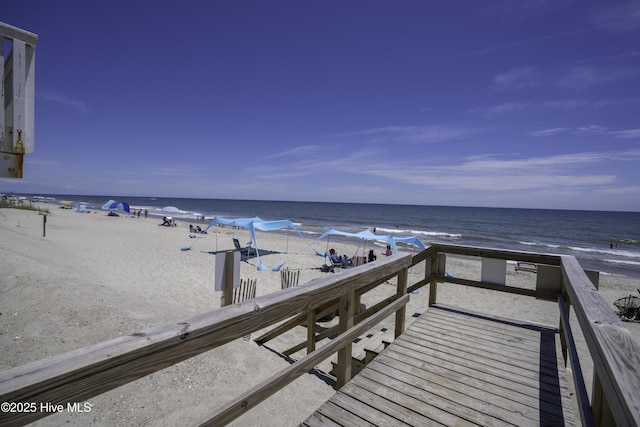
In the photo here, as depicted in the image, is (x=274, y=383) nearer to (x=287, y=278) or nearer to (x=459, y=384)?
(x=459, y=384)

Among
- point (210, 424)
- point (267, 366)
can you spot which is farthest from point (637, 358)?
point (267, 366)

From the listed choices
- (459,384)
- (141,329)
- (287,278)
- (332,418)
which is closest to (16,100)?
(332,418)

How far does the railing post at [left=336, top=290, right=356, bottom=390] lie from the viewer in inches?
97.3

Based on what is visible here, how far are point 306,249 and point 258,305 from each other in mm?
18018

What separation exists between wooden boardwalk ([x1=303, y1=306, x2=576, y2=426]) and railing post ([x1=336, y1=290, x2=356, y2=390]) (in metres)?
0.09

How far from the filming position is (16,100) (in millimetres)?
1922

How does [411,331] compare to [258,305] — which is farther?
[411,331]

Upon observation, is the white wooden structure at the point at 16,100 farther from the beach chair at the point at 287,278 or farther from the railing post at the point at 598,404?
the beach chair at the point at 287,278

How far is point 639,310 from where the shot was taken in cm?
886

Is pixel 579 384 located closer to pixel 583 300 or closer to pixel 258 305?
pixel 583 300

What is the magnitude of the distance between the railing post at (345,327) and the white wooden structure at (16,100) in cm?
230

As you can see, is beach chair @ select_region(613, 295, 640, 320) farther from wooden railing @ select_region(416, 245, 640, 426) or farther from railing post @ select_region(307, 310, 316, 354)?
railing post @ select_region(307, 310, 316, 354)

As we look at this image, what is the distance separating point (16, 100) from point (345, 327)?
262 centimetres

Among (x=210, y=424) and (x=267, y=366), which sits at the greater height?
(x=210, y=424)
